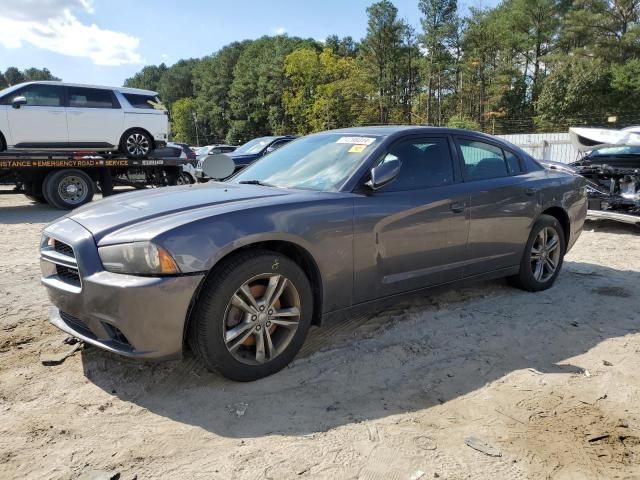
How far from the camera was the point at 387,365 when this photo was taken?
3.38m

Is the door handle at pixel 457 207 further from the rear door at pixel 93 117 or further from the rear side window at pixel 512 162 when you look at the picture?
the rear door at pixel 93 117

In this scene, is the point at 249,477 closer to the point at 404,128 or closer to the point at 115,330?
the point at 115,330

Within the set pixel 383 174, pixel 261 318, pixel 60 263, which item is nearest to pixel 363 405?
pixel 261 318

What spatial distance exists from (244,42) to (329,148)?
115m

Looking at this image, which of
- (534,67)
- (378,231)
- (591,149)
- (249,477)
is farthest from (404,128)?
(534,67)

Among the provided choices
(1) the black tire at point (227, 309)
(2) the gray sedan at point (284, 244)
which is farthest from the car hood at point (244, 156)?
(1) the black tire at point (227, 309)

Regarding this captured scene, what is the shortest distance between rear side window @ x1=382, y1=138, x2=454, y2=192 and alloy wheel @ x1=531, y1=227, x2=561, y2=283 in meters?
1.41

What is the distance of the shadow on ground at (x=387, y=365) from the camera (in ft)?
9.21

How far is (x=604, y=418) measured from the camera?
9.16ft

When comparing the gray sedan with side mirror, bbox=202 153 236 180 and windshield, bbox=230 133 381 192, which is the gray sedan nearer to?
windshield, bbox=230 133 381 192

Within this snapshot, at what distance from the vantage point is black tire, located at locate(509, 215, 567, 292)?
482 cm

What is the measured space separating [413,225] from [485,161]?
1.29 metres

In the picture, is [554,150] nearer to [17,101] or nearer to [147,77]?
[17,101]

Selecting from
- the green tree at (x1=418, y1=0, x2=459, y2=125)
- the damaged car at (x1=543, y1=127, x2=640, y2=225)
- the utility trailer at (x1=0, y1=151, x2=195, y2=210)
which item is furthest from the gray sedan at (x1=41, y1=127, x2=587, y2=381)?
the green tree at (x1=418, y1=0, x2=459, y2=125)
